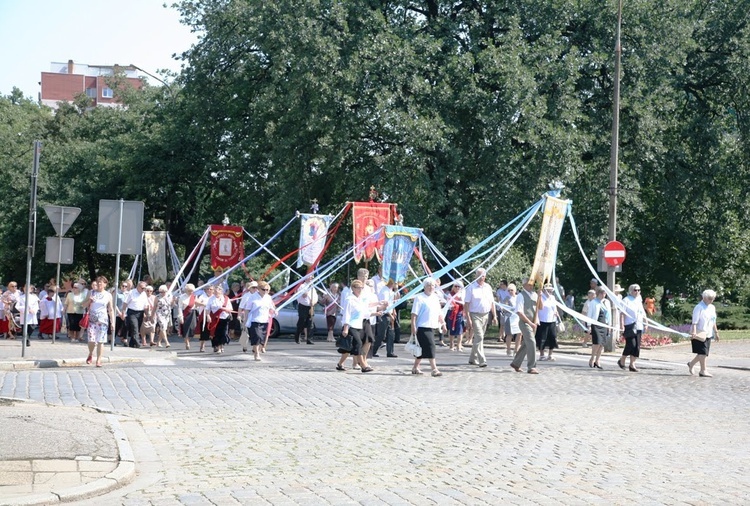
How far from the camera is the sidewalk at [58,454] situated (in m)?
7.99

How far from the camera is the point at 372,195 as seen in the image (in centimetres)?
2947

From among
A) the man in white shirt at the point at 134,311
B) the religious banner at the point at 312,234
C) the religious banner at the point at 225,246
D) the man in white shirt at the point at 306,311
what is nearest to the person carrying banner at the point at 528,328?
the man in white shirt at the point at 306,311

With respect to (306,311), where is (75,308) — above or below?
below

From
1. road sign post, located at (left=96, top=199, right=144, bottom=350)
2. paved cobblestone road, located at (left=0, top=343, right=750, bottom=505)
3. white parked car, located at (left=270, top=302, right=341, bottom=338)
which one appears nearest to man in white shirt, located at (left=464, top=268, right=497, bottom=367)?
paved cobblestone road, located at (left=0, top=343, right=750, bottom=505)

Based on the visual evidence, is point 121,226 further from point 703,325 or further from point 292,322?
point 703,325

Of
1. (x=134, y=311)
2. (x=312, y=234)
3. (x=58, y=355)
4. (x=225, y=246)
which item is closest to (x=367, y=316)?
(x=58, y=355)

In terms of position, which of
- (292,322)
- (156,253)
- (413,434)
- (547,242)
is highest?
(156,253)

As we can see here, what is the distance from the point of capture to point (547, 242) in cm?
2066

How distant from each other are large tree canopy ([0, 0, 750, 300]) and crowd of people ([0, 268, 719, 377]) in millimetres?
3769

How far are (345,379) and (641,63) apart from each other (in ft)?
57.8

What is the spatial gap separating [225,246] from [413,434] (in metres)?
23.0

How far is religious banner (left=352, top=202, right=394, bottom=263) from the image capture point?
92.2ft

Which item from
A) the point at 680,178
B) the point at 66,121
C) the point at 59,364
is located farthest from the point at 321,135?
the point at 66,121

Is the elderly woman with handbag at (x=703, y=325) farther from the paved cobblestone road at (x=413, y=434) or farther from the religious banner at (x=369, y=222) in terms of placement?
the religious banner at (x=369, y=222)
